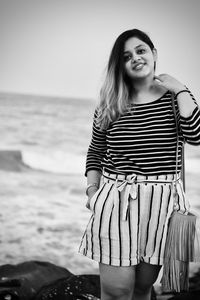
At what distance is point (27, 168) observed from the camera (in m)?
3.42

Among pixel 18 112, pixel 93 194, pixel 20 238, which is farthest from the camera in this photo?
pixel 18 112

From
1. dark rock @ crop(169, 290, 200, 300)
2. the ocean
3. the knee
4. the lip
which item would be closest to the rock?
dark rock @ crop(169, 290, 200, 300)

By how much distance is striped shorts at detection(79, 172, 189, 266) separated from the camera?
59.2 inches

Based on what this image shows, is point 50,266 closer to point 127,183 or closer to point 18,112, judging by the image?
point 18,112

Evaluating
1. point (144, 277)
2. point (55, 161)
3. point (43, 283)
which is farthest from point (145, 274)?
point (55, 161)

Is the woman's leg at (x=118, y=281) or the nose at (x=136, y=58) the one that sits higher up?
the nose at (x=136, y=58)

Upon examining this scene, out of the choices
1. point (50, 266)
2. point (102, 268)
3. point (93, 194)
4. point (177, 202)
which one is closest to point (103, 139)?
point (93, 194)

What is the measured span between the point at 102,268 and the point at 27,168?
1.99 metres

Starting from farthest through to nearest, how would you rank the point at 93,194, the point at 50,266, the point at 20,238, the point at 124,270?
1. the point at 20,238
2. the point at 50,266
3. the point at 93,194
4. the point at 124,270

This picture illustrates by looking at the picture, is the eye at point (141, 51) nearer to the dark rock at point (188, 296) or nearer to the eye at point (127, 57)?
the eye at point (127, 57)

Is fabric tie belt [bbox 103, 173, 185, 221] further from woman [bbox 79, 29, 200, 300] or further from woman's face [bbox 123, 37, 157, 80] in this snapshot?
woman's face [bbox 123, 37, 157, 80]

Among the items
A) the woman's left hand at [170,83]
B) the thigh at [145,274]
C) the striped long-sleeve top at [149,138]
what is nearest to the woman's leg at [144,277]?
the thigh at [145,274]

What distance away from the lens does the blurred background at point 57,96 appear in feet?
9.83

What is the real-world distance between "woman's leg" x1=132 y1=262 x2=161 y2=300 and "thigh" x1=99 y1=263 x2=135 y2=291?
81 millimetres
